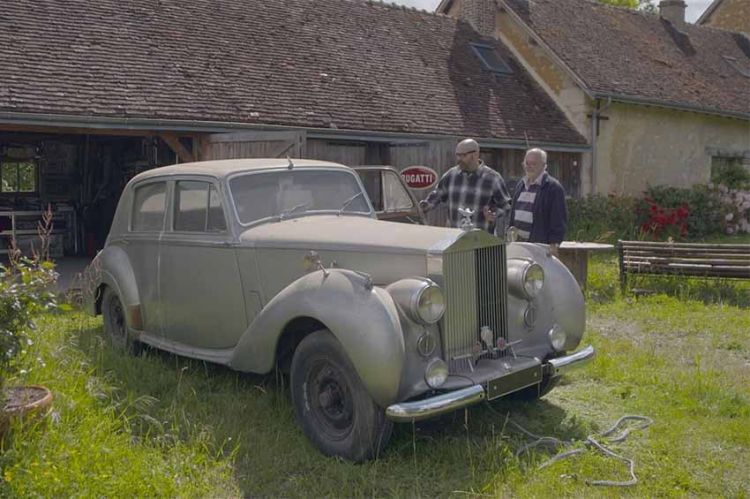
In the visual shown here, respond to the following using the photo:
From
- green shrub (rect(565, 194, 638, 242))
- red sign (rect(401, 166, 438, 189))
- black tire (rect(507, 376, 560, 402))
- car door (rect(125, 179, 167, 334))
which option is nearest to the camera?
black tire (rect(507, 376, 560, 402))

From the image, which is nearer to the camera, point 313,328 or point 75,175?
point 313,328

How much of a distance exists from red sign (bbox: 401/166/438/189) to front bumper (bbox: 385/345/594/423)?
6.68 metres

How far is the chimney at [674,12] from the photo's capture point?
22609 millimetres

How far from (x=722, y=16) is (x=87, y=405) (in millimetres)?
27439

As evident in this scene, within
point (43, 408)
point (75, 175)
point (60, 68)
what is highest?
point (60, 68)

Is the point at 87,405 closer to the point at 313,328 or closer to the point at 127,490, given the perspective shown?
the point at 127,490

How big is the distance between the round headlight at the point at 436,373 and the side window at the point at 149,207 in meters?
2.74

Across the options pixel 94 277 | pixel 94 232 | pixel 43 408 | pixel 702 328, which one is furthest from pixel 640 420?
pixel 94 232

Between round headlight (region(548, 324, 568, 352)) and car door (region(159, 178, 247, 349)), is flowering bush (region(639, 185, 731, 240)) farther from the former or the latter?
car door (region(159, 178, 247, 349))

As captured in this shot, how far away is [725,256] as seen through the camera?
8.85 m

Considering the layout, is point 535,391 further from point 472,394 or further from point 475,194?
point 475,194

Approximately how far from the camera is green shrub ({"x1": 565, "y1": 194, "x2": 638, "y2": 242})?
49.6 ft

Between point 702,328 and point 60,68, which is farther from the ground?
point 60,68

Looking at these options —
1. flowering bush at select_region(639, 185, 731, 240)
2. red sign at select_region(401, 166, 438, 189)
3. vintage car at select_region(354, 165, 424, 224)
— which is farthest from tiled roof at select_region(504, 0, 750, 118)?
vintage car at select_region(354, 165, 424, 224)
